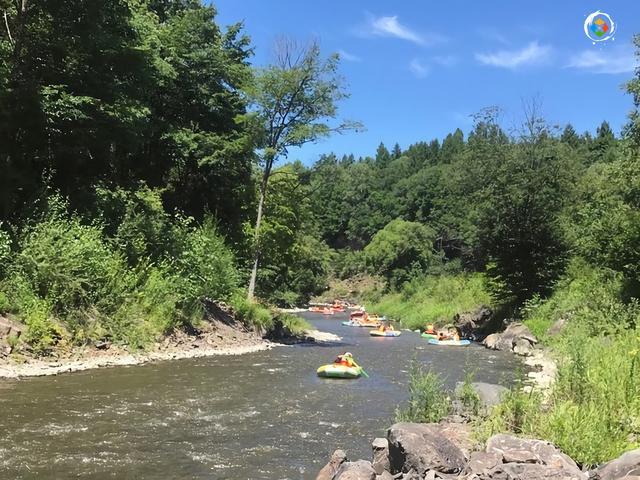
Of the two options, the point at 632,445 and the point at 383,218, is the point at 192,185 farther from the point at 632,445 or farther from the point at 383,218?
the point at 383,218

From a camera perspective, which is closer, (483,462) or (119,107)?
(483,462)

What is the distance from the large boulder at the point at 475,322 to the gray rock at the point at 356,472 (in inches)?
1053

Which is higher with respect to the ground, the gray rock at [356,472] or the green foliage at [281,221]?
the green foliage at [281,221]

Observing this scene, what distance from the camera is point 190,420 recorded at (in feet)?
32.0

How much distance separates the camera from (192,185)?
29.8 meters

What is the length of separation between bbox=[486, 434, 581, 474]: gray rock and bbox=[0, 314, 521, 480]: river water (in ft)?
7.58

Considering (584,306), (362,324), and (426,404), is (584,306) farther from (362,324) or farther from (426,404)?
(362,324)

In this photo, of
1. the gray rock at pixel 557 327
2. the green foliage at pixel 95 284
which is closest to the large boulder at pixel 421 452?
the green foliage at pixel 95 284

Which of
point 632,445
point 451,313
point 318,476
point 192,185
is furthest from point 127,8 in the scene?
point 451,313

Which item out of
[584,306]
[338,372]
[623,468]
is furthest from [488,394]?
[584,306]

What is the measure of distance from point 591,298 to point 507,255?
10.4 metres

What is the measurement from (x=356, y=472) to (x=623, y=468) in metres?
2.58

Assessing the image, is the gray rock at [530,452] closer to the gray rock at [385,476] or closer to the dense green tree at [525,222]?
the gray rock at [385,476]

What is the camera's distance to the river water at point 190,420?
7266 mm
